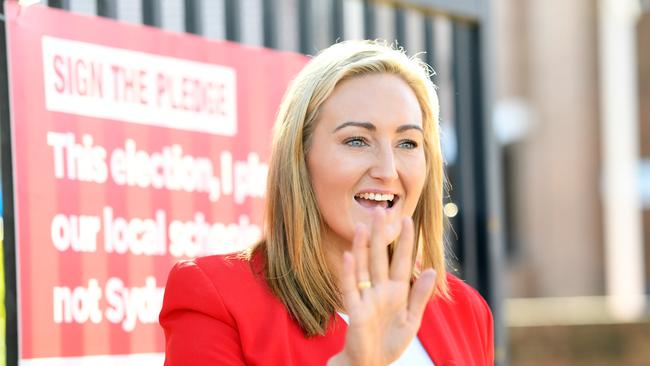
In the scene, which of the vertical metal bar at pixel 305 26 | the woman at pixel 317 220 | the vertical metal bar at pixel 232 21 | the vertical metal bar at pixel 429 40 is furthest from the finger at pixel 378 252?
the vertical metal bar at pixel 429 40

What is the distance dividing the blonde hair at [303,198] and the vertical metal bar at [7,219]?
2.22 ft

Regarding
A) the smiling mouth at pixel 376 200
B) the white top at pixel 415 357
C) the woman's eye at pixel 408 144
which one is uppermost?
the woman's eye at pixel 408 144

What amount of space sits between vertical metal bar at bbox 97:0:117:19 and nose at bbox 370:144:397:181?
1.13 meters

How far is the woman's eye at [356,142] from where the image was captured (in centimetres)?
261

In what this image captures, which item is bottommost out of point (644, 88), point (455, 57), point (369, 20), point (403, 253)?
point (403, 253)

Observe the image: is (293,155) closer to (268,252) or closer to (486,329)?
(268,252)

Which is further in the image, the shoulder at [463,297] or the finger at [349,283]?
the shoulder at [463,297]

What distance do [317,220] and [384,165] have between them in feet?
0.66

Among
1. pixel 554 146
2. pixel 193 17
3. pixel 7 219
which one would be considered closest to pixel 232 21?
pixel 193 17

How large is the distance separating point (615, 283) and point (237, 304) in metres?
17.6

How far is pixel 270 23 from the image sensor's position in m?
3.86

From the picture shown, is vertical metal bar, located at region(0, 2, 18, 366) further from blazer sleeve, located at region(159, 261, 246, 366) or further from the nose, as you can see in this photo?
the nose

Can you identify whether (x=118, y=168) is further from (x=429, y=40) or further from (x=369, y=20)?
(x=429, y=40)

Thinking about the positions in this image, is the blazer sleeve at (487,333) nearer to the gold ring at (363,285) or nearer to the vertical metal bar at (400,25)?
the gold ring at (363,285)
